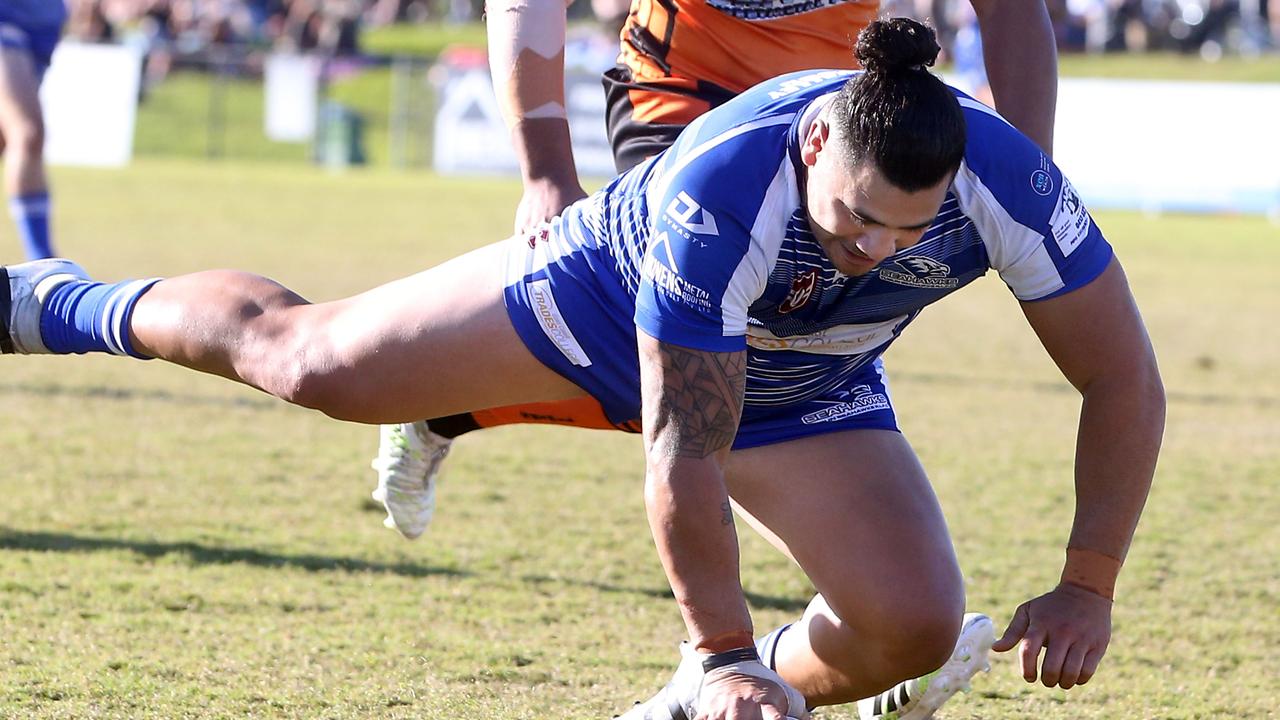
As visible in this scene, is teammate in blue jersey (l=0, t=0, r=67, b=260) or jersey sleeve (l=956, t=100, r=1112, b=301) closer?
jersey sleeve (l=956, t=100, r=1112, b=301)

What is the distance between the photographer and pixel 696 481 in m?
2.51

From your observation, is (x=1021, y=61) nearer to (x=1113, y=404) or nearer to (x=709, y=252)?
→ (x=1113, y=404)

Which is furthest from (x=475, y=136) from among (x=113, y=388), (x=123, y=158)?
(x=113, y=388)

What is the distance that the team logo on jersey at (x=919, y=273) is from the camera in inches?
108

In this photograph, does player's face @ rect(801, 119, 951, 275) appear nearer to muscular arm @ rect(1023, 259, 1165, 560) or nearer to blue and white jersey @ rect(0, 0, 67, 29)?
muscular arm @ rect(1023, 259, 1165, 560)

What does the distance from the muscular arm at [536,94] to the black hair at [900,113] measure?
95 centimetres

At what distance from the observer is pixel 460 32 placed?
113ft

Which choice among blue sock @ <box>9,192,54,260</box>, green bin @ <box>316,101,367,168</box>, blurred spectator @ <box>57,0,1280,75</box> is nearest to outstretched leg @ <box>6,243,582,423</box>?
blue sock @ <box>9,192,54,260</box>

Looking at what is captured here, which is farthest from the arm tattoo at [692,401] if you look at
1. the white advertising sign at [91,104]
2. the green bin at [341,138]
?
the green bin at [341,138]

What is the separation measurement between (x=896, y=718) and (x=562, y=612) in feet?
3.23

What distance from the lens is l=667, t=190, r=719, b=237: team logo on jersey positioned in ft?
8.34

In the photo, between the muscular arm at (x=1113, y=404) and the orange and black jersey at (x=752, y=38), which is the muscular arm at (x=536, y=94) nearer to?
the orange and black jersey at (x=752, y=38)

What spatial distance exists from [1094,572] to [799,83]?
96cm

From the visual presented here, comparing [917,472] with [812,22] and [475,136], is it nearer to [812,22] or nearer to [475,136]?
[812,22]
